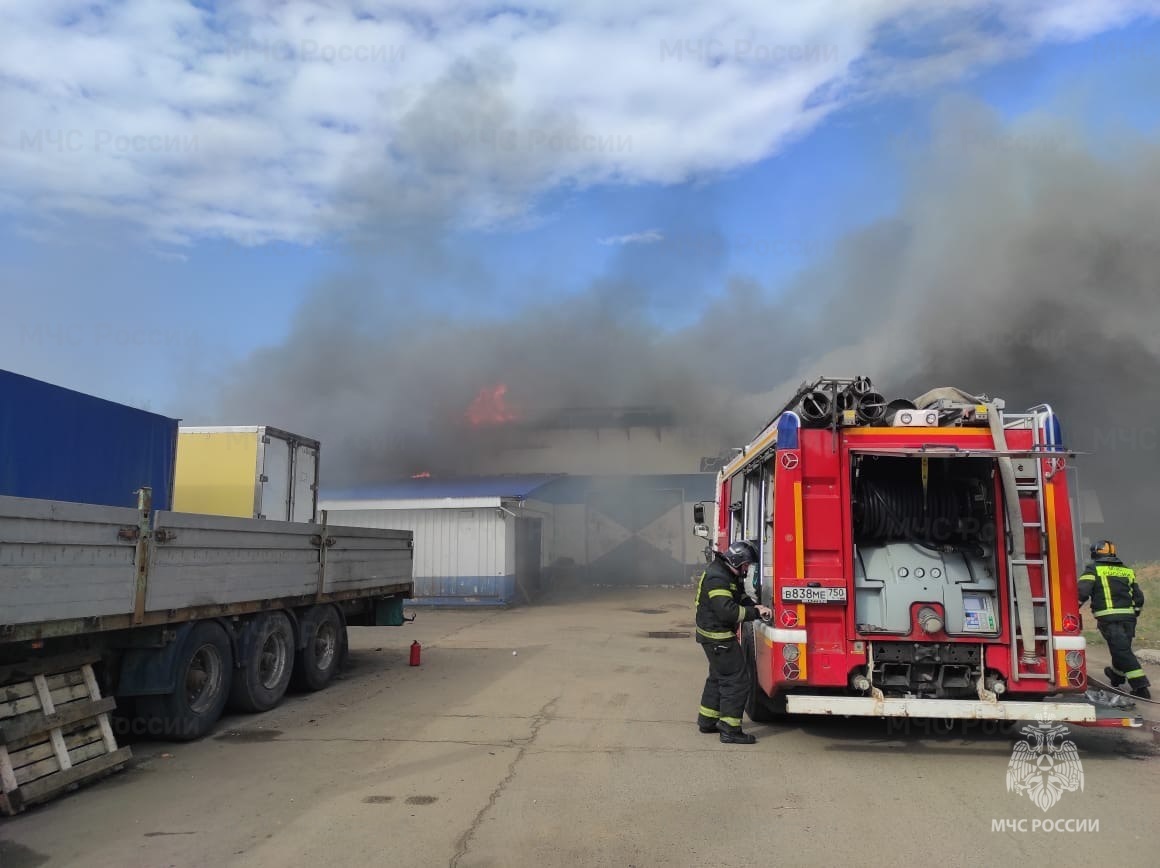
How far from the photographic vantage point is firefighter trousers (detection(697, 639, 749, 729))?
5.41 meters

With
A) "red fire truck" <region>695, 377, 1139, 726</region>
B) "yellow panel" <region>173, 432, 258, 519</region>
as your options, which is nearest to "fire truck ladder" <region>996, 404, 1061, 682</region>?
"red fire truck" <region>695, 377, 1139, 726</region>

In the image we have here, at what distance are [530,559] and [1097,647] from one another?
1276 cm

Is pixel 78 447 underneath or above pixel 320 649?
above

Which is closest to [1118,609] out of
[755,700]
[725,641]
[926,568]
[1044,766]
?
[1044,766]

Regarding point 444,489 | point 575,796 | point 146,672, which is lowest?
point 575,796

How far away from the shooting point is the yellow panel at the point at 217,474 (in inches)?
353

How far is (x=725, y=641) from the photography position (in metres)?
5.52

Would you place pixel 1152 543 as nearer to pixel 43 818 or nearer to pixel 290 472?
pixel 290 472

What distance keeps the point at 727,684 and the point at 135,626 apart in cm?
396

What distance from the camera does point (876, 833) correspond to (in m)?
3.73

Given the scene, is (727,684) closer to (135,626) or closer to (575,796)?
(575,796)

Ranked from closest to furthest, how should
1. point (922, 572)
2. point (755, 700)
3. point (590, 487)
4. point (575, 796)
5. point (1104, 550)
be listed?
point (575, 796) → point (922, 572) → point (755, 700) → point (1104, 550) → point (590, 487)

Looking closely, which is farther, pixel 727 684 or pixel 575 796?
pixel 727 684

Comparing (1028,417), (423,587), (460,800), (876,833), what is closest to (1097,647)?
(1028,417)
